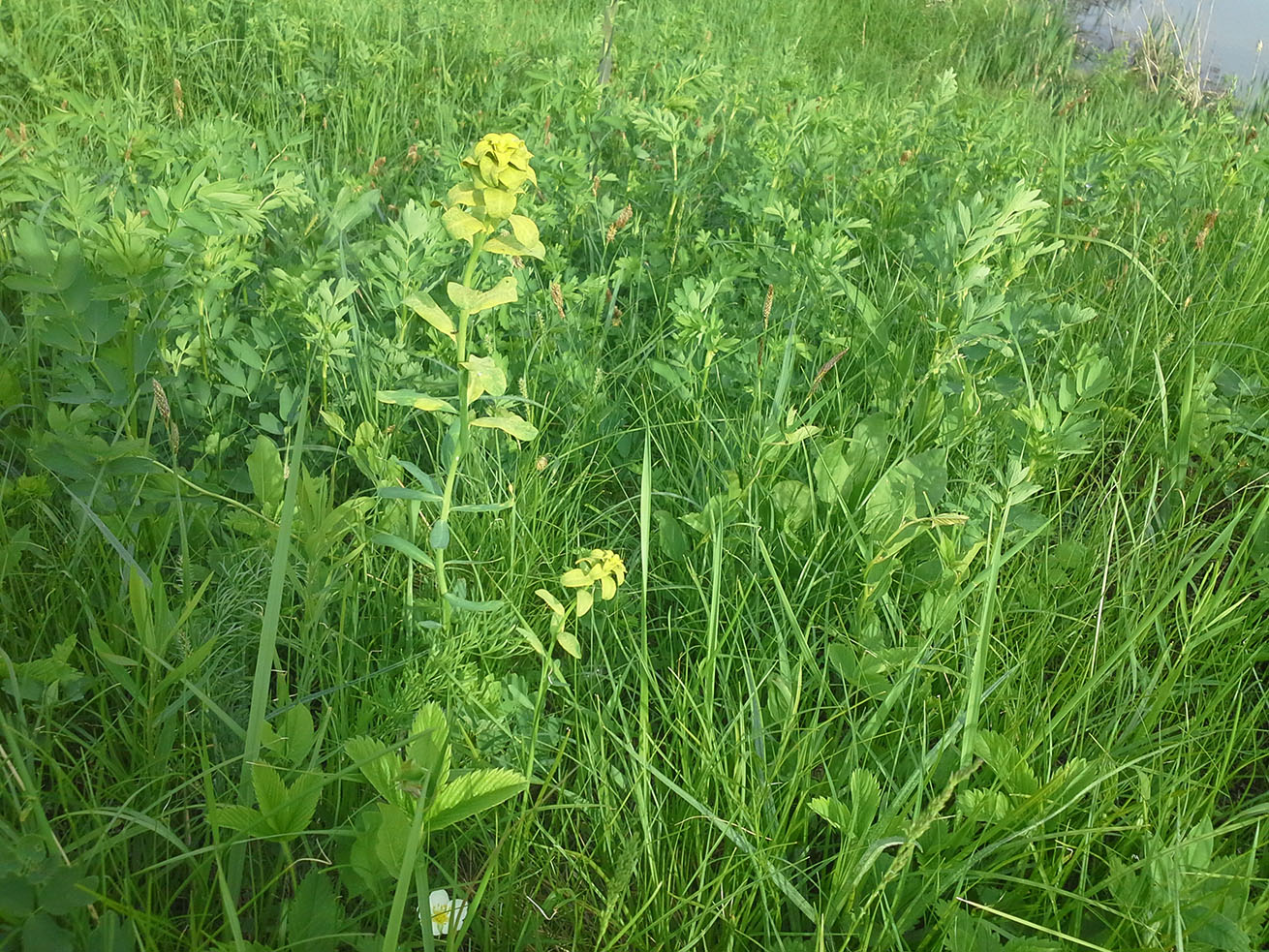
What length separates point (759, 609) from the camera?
5.36 feet

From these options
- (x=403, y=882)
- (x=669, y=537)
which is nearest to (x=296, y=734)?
(x=403, y=882)

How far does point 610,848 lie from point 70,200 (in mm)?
1643

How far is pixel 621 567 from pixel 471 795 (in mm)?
366

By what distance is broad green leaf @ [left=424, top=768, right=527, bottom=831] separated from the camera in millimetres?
1120

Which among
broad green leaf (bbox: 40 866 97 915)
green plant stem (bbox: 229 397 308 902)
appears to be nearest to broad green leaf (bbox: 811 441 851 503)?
green plant stem (bbox: 229 397 308 902)

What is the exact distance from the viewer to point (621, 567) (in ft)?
4.35

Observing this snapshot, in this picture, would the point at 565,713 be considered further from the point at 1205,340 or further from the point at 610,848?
the point at 1205,340

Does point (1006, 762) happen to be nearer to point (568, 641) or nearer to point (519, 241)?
point (568, 641)

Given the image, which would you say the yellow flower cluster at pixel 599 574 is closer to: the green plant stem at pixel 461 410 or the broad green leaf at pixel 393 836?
the green plant stem at pixel 461 410

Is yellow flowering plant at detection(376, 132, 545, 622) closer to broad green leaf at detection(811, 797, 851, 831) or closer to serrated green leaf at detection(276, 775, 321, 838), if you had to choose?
serrated green leaf at detection(276, 775, 321, 838)

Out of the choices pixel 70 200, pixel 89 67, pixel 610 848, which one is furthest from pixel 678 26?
pixel 610 848

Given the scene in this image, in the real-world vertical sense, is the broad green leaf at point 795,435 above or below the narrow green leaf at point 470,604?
above

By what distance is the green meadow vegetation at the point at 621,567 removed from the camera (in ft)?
4.03

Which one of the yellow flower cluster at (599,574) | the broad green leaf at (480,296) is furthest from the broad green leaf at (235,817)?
the broad green leaf at (480,296)
